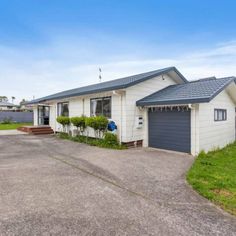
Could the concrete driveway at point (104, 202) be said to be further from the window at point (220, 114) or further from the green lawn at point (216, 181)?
the window at point (220, 114)

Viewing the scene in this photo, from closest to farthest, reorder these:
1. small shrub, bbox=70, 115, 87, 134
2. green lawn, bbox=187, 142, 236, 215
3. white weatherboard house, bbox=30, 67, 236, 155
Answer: green lawn, bbox=187, 142, 236, 215
white weatherboard house, bbox=30, 67, 236, 155
small shrub, bbox=70, 115, 87, 134

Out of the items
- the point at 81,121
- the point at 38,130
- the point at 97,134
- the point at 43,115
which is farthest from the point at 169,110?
the point at 43,115

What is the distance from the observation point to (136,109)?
943 cm

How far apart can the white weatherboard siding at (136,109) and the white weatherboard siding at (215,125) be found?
272 centimetres

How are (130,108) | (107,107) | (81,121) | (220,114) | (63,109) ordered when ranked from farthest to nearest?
(63,109), (81,121), (107,107), (220,114), (130,108)

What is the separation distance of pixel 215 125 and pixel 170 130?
2.26 metres

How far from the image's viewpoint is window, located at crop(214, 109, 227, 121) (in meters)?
9.10

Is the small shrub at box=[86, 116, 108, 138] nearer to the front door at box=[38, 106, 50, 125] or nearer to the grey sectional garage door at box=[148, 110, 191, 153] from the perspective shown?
the grey sectional garage door at box=[148, 110, 191, 153]

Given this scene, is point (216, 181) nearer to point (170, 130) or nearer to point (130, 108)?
point (170, 130)

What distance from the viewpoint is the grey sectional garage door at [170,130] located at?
26.1 ft

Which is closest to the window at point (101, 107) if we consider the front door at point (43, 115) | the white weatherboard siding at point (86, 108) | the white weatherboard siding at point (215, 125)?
the white weatherboard siding at point (86, 108)

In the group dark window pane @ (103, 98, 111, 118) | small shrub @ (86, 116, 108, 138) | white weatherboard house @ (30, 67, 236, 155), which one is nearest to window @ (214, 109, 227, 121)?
white weatherboard house @ (30, 67, 236, 155)

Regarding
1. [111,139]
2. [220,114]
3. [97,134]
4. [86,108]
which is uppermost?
[86,108]

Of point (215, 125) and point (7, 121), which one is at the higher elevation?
point (215, 125)
